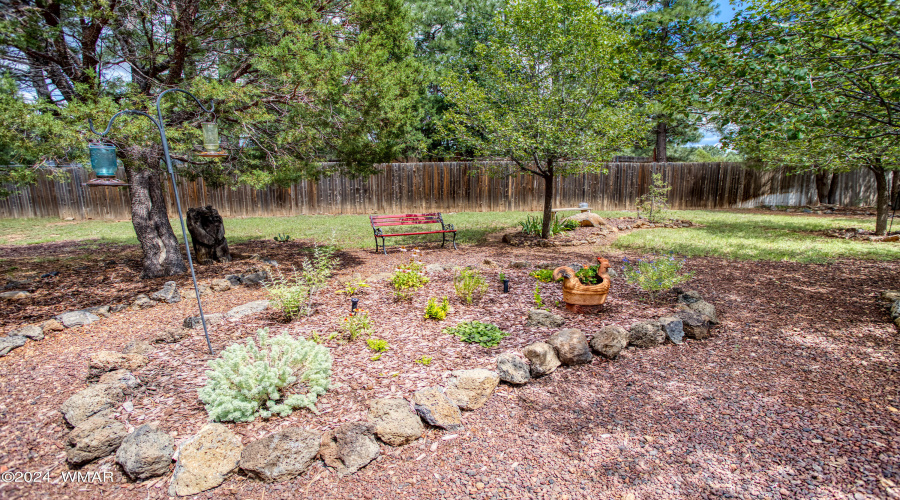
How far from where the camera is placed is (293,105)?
5.29 m

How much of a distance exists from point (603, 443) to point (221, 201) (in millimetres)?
15656

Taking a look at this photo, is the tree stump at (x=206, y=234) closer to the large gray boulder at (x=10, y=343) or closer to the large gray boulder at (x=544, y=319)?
the large gray boulder at (x=10, y=343)

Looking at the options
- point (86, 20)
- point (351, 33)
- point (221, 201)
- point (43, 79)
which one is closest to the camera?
point (86, 20)

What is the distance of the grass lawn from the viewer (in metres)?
7.34

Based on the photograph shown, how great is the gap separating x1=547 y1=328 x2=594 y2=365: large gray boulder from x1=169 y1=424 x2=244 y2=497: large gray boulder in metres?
2.28

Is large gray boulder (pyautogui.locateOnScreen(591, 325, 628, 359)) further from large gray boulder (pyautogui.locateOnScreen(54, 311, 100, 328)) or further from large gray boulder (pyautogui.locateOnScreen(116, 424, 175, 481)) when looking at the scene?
large gray boulder (pyautogui.locateOnScreen(54, 311, 100, 328))

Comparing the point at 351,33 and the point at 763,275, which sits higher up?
the point at 351,33

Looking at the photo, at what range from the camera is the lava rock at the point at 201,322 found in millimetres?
3965

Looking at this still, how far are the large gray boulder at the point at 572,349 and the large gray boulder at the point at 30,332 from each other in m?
4.73

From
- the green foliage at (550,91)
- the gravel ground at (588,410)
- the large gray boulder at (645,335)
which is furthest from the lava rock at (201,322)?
the green foliage at (550,91)

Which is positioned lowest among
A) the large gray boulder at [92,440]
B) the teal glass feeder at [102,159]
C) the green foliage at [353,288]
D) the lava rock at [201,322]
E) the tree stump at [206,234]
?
the large gray boulder at [92,440]

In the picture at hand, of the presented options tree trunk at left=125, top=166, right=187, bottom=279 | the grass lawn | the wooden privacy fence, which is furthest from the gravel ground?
the wooden privacy fence

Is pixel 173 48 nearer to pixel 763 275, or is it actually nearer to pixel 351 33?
pixel 351 33

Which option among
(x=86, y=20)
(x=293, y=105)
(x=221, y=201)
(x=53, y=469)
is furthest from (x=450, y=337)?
(x=221, y=201)
